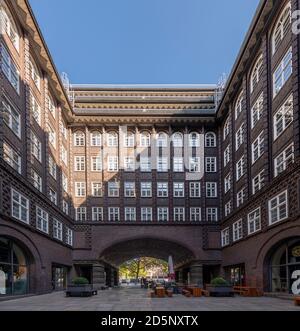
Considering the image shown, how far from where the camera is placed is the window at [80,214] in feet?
174

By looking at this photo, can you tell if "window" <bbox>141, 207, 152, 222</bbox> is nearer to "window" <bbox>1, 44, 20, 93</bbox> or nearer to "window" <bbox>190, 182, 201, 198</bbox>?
"window" <bbox>190, 182, 201, 198</bbox>

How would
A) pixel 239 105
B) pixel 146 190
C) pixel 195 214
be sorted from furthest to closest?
pixel 146 190 → pixel 195 214 → pixel 239 105

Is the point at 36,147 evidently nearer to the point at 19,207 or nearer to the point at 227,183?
the point at 19,207

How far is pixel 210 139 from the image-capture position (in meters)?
54.8

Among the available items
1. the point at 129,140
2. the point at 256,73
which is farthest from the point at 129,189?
the point at 256,73

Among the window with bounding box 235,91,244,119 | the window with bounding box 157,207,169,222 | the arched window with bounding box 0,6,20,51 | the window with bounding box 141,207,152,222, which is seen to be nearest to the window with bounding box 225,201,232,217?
the window with bounding box 157,207,169,222

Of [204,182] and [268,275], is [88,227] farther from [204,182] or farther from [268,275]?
[268,275]

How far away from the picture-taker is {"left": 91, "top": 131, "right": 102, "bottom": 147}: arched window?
2162 inches

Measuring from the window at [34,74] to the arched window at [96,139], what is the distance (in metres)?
15.7

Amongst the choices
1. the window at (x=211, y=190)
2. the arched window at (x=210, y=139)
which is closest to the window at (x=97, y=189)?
the window at (x=211, y=190)

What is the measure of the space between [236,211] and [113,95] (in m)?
25.2

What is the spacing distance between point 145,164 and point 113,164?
3.83 metres

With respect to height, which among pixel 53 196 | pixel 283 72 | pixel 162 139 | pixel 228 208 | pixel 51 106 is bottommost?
pixel 228 208

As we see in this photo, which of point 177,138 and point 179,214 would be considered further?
point 177,138
